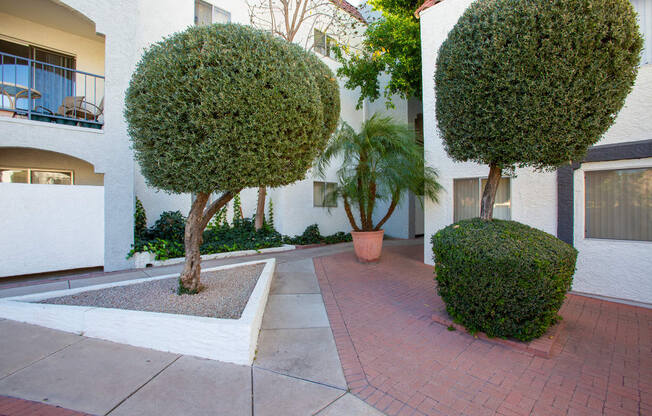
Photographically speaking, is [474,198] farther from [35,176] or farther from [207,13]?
[35,176]

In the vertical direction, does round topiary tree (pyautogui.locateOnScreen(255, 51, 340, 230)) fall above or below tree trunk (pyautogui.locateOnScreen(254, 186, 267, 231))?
above

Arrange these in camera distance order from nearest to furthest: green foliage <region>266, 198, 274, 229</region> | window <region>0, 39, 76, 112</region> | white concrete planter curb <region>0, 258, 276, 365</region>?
1. white concrete planter curb <region>0, 258, 276, 365</region>
2. window <region>0, 39, 76, 112</region>
3. green foliage <region>266, 198, 274, 229</region>

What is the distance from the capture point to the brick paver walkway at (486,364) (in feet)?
9.07

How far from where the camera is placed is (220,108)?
11.7 ft

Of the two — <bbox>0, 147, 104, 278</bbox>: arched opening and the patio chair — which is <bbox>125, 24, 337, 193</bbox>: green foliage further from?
the patio chair

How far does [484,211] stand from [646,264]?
10.1 feet

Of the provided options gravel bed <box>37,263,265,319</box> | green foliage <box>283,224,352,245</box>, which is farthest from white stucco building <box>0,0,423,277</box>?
green foliage <box>283,224,352,245</box>

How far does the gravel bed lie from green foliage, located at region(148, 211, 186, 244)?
123 inches

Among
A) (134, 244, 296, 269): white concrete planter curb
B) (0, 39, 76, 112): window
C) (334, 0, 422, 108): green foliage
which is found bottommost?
(134, 244, 296, 269): white concrete planter curb

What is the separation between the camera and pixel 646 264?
16.8ft

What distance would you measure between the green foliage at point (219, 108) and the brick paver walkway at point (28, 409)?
241 cm

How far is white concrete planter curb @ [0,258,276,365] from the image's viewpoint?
11.0ft

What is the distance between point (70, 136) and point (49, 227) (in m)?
1.96

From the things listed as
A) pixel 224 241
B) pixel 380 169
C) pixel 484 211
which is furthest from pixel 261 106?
pixel 224 241
